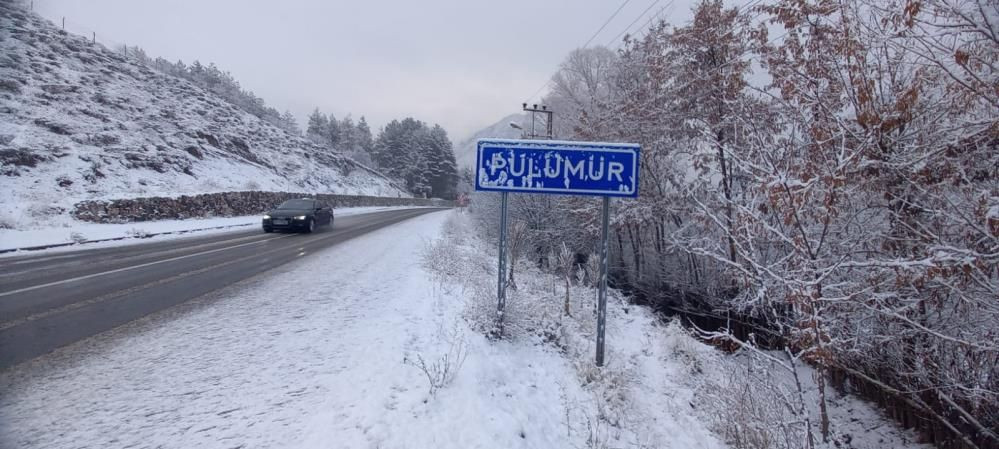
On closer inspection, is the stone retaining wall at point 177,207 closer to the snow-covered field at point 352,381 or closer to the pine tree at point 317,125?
the snow-covered field at point 352,381

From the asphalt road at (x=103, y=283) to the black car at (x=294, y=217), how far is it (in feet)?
11.4

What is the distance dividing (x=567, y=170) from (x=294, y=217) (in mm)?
13923

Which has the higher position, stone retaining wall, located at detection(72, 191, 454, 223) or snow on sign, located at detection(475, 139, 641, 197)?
snow on sign, located at detection(475, 139, 641, 197)

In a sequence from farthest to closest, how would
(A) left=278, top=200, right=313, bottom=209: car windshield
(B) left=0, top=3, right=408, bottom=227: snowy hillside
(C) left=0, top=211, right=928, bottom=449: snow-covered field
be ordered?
(B) left=0, top=3, right=408, bottom=227: snowy hillside
(A) left=278, top=200, right=313, bottom=209: car windshield
(C) left=0, top=211, right=928, bottom=449: snow-covered field

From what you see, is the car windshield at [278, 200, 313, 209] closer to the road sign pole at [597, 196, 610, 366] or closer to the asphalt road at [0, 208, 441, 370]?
the asphalt road at [0, 208, 441, 370]

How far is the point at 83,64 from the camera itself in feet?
120

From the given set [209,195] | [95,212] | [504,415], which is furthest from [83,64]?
[504,415]

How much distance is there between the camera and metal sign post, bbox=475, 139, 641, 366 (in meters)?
4.64

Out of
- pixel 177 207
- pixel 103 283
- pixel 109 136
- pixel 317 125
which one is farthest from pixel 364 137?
pixel 103 283

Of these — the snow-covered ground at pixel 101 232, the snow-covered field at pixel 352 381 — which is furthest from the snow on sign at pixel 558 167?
the snow-covered ground at pixel 101 232

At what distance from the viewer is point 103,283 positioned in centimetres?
666

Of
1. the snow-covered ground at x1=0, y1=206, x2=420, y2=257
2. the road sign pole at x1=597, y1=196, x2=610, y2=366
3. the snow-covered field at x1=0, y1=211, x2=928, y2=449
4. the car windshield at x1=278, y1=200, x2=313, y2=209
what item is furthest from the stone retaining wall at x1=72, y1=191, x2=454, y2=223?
the road sign pole at x1=597, y1=196, x2=610, y2=366

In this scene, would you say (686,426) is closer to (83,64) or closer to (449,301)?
(449,301)

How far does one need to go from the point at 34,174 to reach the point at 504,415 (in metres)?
26.9
